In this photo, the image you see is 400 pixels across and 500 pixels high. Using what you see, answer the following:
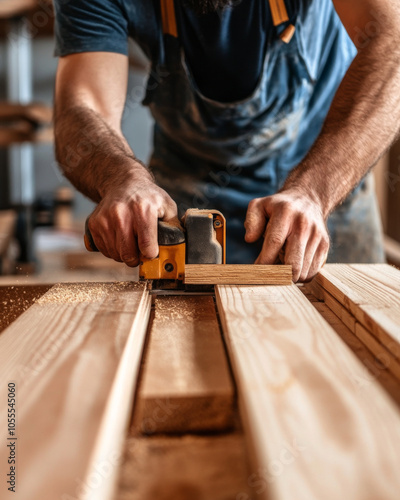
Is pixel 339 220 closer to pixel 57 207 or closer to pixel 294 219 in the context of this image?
pixel 294 219

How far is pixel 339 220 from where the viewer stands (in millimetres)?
2379

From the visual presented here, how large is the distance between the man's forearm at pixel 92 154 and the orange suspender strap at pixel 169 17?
499 millimetres

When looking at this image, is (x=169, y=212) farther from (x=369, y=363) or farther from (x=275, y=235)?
(x=369, y=363)

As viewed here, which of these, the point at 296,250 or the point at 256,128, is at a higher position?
the point at 256,128

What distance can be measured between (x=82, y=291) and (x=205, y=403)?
688mm

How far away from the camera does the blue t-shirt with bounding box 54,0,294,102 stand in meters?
2.08

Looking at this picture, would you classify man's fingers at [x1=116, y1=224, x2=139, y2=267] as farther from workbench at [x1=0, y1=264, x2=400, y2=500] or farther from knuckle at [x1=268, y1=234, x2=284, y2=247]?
knuckle at [x1=268, y1=234, x2=284, y2=247]

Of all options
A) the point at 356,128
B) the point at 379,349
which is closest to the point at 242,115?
the point at 356,128

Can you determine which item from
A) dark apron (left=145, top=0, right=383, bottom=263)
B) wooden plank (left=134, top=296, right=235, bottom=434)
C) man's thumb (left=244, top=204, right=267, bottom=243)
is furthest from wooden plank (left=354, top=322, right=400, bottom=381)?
dark apron (left=145, top=0, right=383, bottom=263)

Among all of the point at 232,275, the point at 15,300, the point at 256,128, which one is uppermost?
the point at 256,128

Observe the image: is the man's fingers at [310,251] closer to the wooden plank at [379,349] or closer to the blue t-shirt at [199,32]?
the wooden plank at [379,349]

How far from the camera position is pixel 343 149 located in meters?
1.65

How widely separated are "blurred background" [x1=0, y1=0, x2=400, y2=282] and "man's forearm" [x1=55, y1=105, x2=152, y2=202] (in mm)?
1108

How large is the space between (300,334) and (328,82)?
5.49 feet
